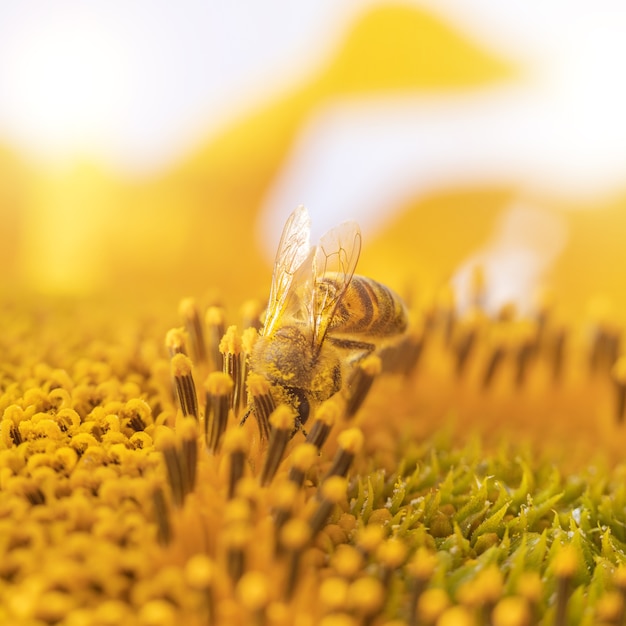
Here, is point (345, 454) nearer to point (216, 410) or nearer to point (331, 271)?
point (216, 410)

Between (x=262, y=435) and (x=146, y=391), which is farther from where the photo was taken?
(x=146, y=391)

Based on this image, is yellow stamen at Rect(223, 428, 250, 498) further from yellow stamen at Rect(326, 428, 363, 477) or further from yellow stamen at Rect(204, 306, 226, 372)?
yellow stamen at Rect(204, 306, 226, 372)

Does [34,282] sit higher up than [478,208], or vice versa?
[478,208]

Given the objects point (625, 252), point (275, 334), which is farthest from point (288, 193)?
point (275, 334)

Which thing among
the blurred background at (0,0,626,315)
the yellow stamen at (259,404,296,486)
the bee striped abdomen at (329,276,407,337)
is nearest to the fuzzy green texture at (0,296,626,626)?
the yellow stamen at (259,404,296,486)

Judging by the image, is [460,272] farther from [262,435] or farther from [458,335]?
[262,435]
